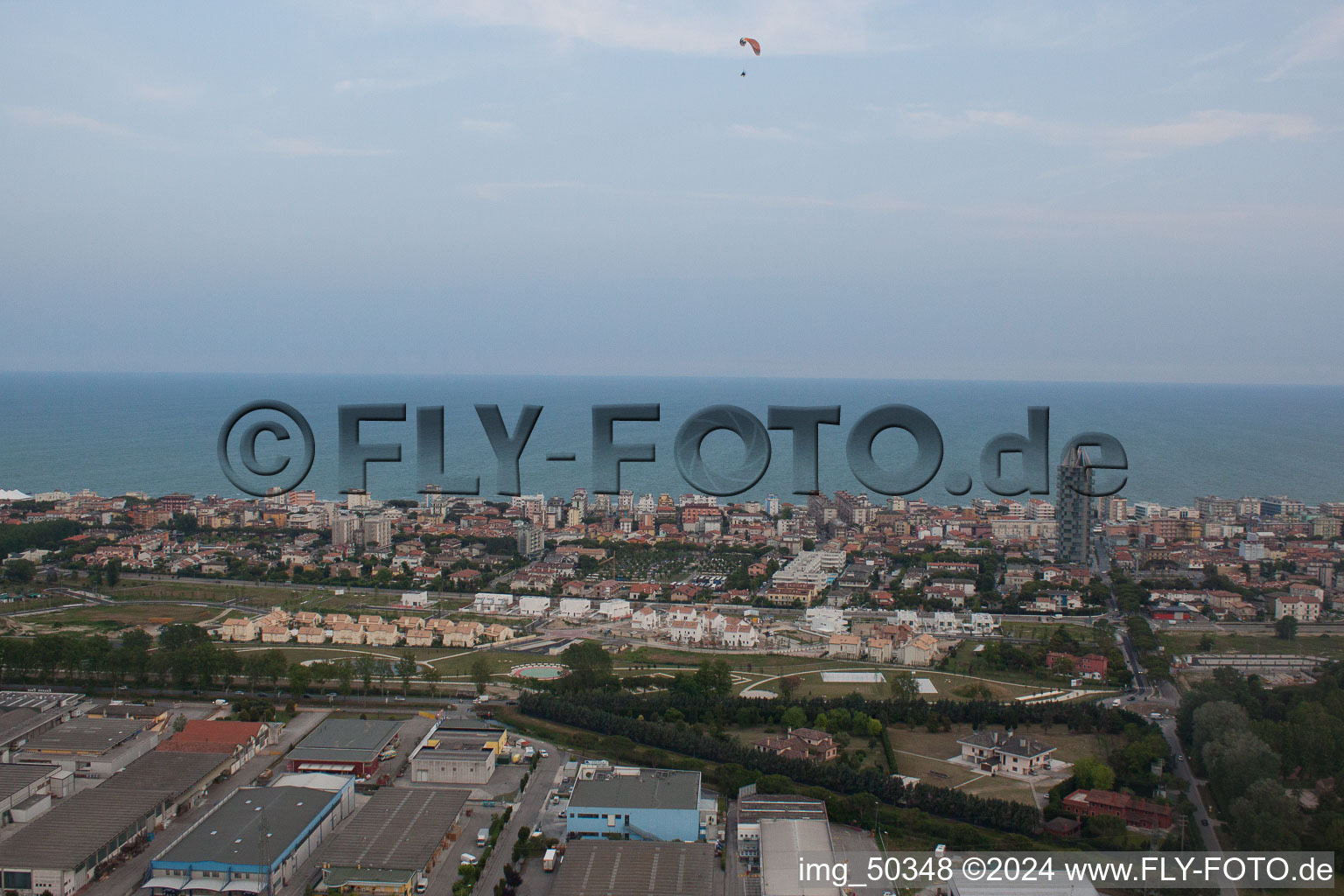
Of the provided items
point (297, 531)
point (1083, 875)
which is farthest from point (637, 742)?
point (297, 531)

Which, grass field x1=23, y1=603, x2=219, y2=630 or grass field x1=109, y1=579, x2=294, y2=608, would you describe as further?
grass field x1=109, y1=579, x2=294, y2=608

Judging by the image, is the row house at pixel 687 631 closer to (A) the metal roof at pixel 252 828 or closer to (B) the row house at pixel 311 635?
(B) the row house at pixel 311 635

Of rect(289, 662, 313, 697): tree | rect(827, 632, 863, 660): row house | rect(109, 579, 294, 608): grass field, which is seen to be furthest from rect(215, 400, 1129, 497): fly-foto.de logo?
rect(109, 579, 294, 608): grass field

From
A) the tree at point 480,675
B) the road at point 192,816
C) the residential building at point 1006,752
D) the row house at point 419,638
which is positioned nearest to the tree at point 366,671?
the road at point 192,816

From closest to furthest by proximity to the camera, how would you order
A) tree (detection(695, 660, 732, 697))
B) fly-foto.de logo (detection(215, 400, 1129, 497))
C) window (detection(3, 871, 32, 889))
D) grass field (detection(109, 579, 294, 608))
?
fly-foto.de logo (detection(215, 400, 1129, 497)) < window (detection(3, 871, 32, 889)) < tree (detection(695, 660, 732, 697)) < grass field (detection(109, 579, 294, 608))

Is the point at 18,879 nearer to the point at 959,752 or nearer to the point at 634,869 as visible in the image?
the point at 634,869

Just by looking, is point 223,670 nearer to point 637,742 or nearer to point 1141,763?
point 637,742

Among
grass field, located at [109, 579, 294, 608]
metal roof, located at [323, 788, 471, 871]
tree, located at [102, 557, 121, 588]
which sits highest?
tree, located at [102, 557, 121, 588]

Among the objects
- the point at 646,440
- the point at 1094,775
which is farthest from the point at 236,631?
the point at 646,440

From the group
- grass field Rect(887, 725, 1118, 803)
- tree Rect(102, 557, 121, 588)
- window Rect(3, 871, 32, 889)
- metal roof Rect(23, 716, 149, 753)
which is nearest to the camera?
window Rect(3, 871, 32, 889)

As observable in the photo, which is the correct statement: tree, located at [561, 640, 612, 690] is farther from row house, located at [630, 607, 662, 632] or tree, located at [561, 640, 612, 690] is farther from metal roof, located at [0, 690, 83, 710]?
metal roof, located at [0, 690, 83, 710]
